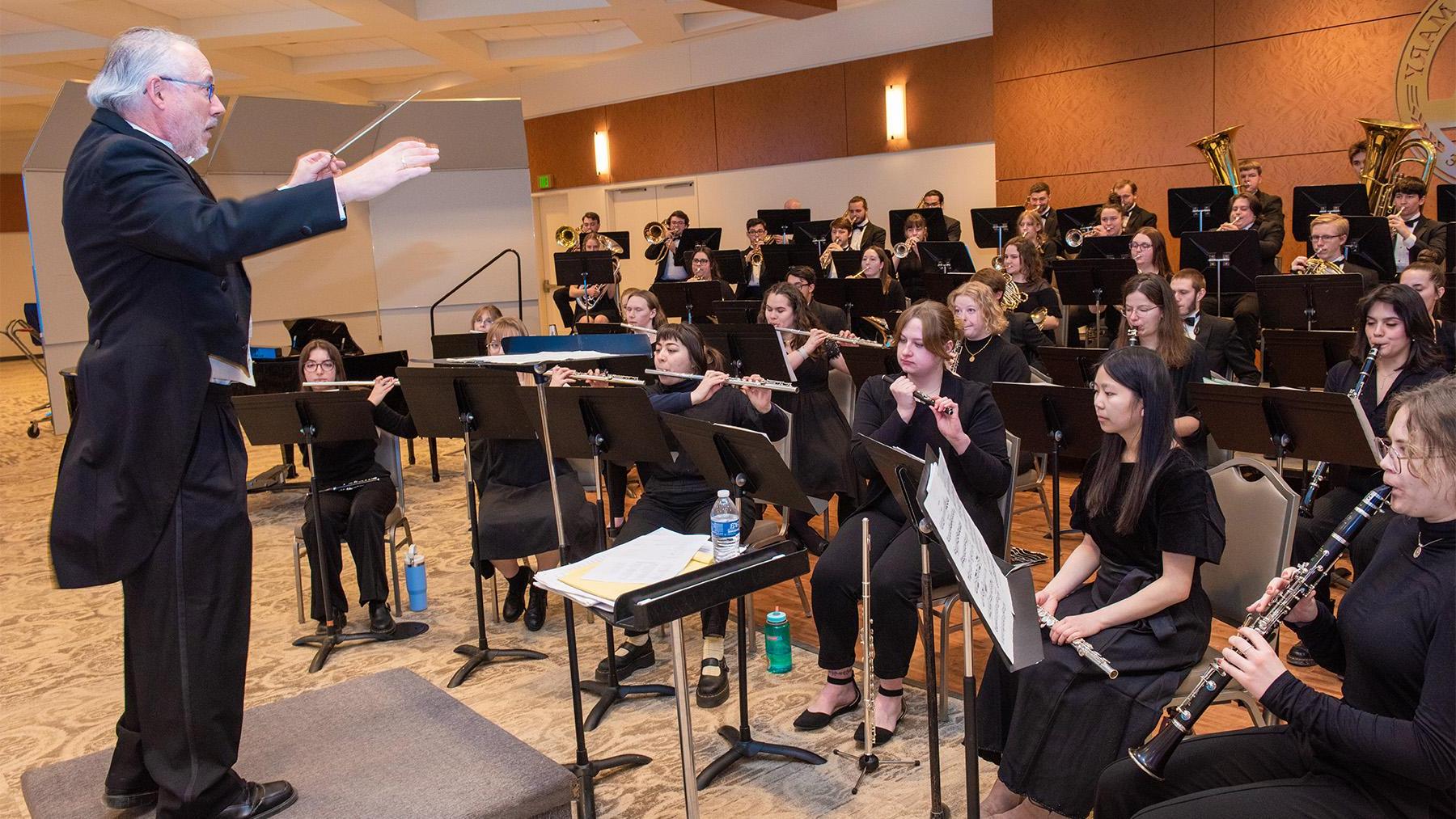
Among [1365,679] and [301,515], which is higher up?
[1365,679]

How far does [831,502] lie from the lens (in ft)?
21.0

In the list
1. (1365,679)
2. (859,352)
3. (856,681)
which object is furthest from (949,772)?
(859,352)

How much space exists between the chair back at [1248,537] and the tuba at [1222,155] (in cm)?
662

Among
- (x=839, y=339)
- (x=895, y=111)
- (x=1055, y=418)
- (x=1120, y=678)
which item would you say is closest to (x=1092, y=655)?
(x=1120, y=678)

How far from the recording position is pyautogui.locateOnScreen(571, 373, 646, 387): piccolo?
4.15 meters

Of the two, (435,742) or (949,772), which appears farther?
(949,772)

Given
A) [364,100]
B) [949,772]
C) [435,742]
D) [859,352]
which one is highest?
[364,100]

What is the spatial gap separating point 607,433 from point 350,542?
162cm

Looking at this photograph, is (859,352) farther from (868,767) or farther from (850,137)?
(850,137)

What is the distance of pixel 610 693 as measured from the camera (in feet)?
12.2

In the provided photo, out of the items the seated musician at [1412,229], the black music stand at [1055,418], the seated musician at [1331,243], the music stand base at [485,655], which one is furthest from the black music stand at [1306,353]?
the music stand base at [485,655]

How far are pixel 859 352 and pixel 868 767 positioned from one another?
2538 mm

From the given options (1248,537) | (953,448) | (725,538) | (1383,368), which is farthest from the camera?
(1383,368)

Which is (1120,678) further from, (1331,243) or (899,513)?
(1331,243)
